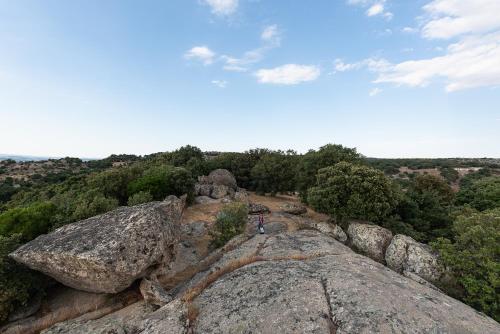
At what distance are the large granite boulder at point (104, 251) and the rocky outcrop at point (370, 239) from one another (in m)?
16.7

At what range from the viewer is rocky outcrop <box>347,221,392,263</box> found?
22703 mm

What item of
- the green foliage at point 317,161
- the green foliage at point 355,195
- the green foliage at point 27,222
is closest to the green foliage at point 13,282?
the green foliage at point 27,222

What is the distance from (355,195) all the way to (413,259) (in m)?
7.12

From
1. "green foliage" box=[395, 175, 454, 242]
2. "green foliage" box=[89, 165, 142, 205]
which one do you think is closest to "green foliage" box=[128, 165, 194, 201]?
"green foliage" box=[89, 165, 142, 205]

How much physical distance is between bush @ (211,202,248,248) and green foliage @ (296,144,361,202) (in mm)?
11907

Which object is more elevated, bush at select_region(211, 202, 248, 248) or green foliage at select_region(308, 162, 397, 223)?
green foliage at select_region(308, 162, 397, 223)

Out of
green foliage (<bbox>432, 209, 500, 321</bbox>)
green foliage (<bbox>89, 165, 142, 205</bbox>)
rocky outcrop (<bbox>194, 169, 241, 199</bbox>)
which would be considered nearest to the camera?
green foliage (<bbox>432, 209, 500, 321</bbox>)

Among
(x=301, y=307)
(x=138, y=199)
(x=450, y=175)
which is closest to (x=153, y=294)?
(x=301, y=307)

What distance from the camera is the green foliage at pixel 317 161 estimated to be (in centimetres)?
3409

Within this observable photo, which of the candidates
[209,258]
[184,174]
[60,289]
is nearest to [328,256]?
[209,258]

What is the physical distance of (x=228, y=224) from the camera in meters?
24.1

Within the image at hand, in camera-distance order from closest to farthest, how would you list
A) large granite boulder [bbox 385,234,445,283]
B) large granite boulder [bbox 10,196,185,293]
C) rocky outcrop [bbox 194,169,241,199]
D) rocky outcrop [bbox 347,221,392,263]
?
large granite boulder [bbox 10,196,185,293], large granite boulder [bbox 385,234,445,283], rocky outcrop [bbox 347,221,392,263], rocky outcrop [bbox 194,169,241,199]

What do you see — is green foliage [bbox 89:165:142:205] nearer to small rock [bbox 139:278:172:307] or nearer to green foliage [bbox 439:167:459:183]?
small rock [bbox 139:278:172:307]

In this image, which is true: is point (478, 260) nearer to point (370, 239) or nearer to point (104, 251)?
point (370, 239)
